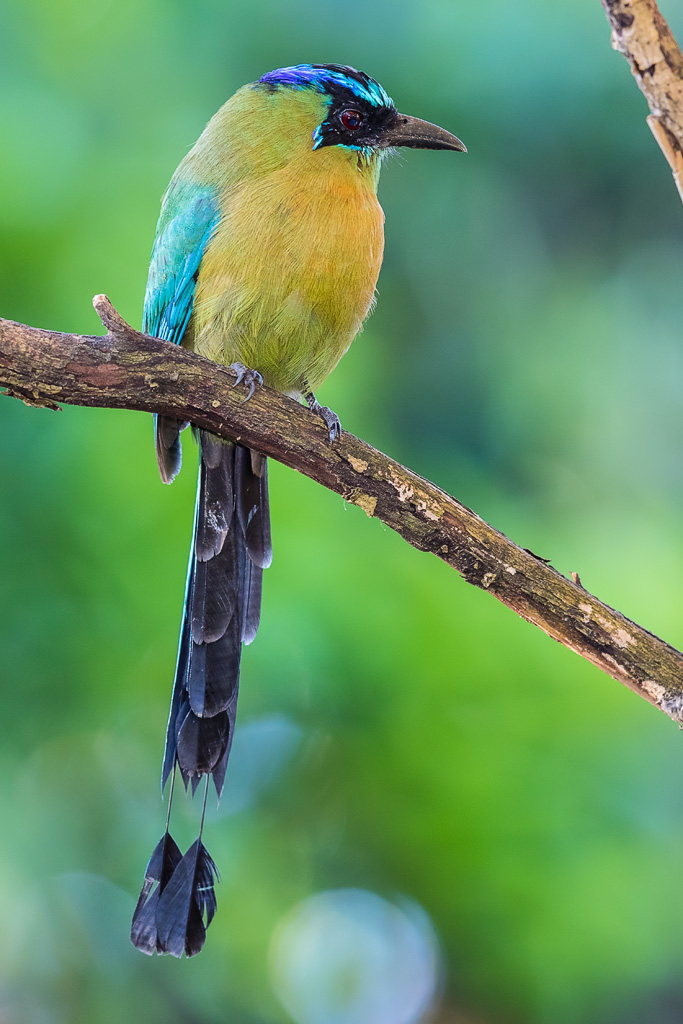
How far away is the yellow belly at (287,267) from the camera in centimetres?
185

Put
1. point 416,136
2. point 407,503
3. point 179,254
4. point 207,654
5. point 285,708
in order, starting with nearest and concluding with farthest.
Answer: point 407,503, point 207,654, point 179,254, point 416,136, point 285,708

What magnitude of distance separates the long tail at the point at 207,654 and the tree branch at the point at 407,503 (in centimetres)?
33

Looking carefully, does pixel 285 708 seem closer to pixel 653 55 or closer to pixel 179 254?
pixel 179 254

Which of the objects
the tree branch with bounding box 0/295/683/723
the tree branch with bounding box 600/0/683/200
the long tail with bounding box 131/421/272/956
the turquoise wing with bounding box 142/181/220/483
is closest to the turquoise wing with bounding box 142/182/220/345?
the turquoise wing with bounding box 142/181/220/483

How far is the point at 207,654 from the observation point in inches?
72.6

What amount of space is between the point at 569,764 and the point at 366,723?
1.99ft

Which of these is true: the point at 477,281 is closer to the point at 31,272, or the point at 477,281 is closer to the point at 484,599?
the point at 484,599

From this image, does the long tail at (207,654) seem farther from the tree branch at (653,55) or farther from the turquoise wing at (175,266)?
the tree branch at (653,55)

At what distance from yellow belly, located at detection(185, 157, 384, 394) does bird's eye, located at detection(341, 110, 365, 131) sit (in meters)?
0.10

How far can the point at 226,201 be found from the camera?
1.92 m

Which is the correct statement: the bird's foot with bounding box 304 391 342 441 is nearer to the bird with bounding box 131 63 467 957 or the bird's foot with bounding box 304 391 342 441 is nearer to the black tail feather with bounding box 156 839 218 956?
the bird with bounding box 131 63 467 957

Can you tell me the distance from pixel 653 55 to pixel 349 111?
82 centimetres

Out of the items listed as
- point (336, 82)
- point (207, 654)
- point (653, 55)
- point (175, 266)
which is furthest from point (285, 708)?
point (653, 55)

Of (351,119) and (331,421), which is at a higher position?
(351,119)
